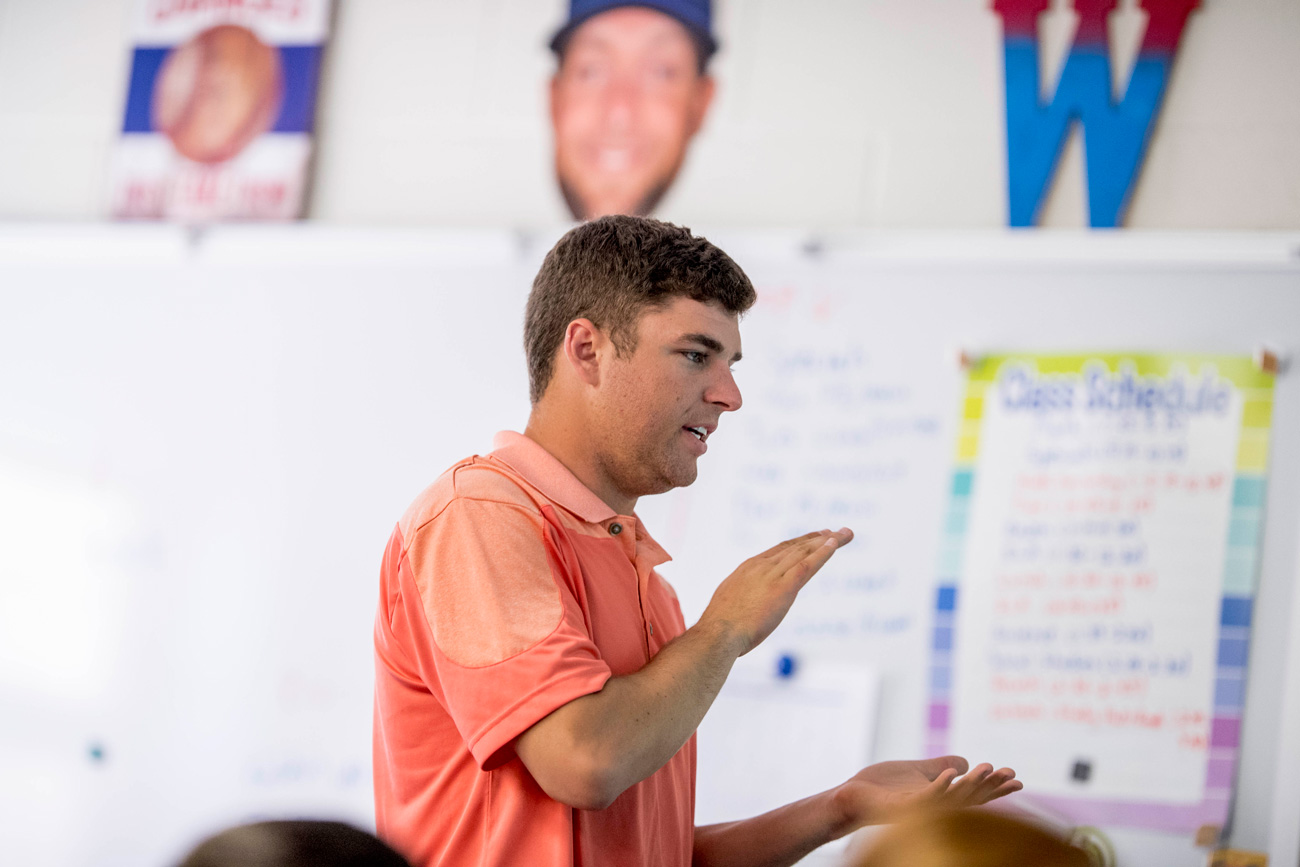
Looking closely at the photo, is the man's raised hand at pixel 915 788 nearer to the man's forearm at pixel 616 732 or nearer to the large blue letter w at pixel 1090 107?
the man's forearm at pixel 616 732

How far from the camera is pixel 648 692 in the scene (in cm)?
94

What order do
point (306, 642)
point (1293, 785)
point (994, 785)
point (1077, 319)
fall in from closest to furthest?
point (994, 785), point (1293, 785), point (1077, 319), point (306, 642)

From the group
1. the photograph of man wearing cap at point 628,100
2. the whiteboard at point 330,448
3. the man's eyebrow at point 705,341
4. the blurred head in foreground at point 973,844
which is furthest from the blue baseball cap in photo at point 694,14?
the blurred head in foreground at point 973,844

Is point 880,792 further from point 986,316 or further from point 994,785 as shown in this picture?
point 986,316

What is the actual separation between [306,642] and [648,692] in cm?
167

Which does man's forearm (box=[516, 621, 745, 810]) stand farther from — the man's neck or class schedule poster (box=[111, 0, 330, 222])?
class schedule poster (box=[111, 0, 330, 222])

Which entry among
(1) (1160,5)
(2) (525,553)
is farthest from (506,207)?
(2) (525,553)

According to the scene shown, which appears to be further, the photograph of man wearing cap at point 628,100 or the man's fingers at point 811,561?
the photograph of man wearing cap at point 628,100

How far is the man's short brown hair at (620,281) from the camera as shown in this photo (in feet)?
3.80

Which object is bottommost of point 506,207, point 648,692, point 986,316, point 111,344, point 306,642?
point 306,642

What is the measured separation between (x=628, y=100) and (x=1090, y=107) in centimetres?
93

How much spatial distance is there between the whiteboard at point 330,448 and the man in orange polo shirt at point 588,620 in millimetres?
996

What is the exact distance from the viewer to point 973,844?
75 centimetres

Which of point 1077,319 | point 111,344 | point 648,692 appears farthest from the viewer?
point 111,344
